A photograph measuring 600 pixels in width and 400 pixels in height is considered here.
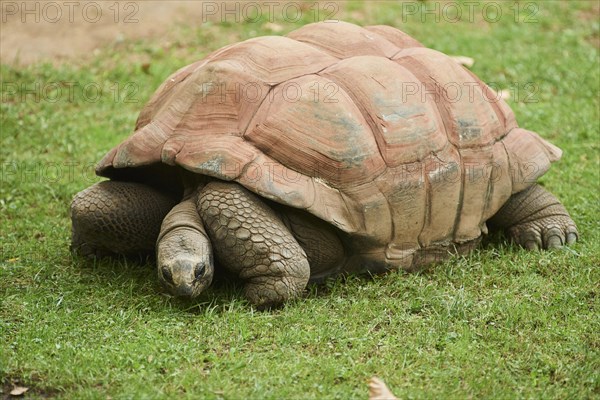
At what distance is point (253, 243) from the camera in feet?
15.8

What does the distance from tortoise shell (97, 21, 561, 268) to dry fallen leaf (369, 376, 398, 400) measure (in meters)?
1.13

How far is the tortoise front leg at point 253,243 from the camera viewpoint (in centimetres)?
480

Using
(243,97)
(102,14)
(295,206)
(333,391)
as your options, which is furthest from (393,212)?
(102,14)

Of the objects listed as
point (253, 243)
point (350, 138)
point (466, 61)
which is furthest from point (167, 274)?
point (466, 61)

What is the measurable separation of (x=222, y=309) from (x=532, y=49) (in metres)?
5.63

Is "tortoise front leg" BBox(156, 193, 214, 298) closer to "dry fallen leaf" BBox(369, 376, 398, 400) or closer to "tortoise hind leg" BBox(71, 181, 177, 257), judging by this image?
"tortoise hind leg" BBox(71, 181, 177, 257)

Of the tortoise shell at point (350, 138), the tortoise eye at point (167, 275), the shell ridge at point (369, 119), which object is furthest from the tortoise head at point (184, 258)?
the shell ridge at point (369, 119)

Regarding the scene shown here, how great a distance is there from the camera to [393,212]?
16.9 ft

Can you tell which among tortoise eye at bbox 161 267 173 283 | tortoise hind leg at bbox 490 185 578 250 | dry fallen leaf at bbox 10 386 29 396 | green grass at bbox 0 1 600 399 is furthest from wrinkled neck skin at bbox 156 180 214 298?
tortoise hind leg at bbox 490 185 578 250

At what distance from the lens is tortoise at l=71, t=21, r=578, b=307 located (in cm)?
485

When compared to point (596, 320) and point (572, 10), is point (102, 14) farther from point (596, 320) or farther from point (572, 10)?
point (596, 320)

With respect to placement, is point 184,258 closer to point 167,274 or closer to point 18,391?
point 167,274

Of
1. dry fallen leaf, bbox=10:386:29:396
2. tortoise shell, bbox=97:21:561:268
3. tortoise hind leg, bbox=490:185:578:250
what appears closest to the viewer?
dry fallen leaf, bbox=10:386:29:396

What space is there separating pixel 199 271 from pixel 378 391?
1225 mm
